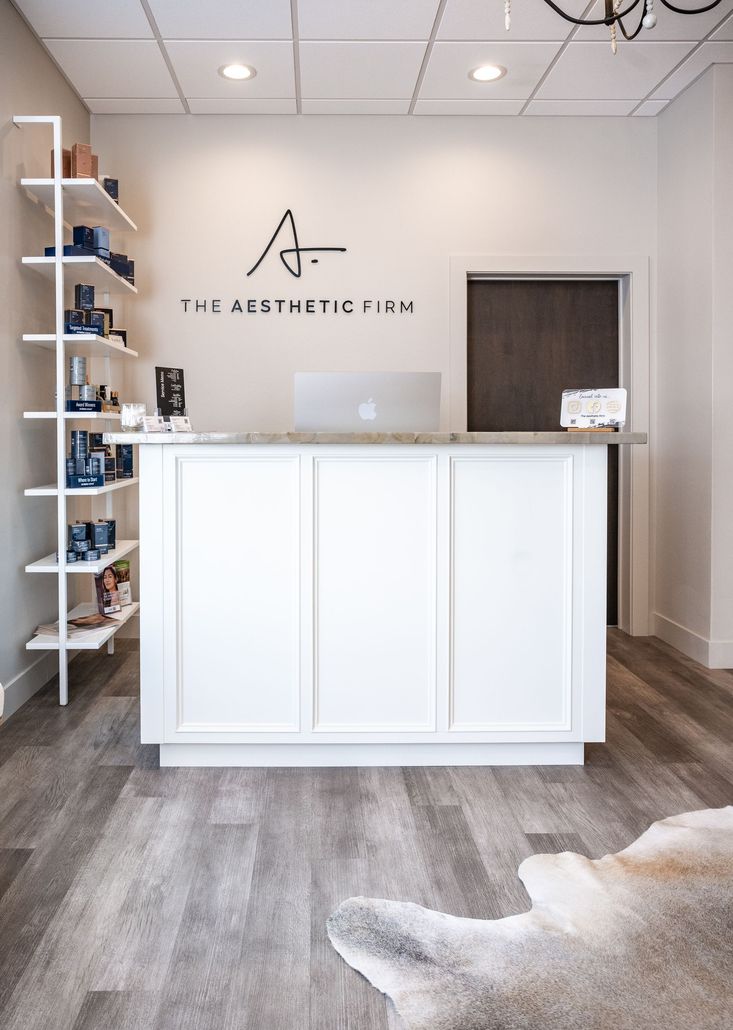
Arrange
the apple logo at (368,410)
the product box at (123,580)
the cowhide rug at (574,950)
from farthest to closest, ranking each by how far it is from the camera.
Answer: the product box at (123,580), the apple logo at (368,410), the cowhide rug at (574,950)

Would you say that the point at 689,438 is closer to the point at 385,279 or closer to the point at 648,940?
the point at 385,279

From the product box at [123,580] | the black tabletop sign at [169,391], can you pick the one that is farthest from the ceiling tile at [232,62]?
the product box at [123,580]

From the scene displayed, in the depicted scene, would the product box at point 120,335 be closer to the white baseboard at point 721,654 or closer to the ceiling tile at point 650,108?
the ceiling tile at point 650,108

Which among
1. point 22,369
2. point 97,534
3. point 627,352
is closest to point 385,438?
point 97,534

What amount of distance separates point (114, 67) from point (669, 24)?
8.26 ft

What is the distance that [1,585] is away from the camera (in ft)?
10.0

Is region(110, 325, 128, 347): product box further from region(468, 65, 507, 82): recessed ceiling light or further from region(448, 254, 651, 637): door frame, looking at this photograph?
region(468, 65, 507, 82): recessed ceiling light

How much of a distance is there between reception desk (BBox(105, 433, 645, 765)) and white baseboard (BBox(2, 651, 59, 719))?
2.99ft

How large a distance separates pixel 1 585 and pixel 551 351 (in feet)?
10.2

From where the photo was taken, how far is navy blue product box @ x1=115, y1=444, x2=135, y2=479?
3795 mm

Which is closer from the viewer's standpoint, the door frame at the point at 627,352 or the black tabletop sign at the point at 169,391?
the black tabletop sign at the point at 169,391

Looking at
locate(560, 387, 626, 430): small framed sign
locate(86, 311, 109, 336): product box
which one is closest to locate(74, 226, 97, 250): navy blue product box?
locate(86, 311, 109, 336): product box

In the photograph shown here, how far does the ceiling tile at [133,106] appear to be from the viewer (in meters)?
4.03

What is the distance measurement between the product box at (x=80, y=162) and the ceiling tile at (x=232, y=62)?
0.68 metres
